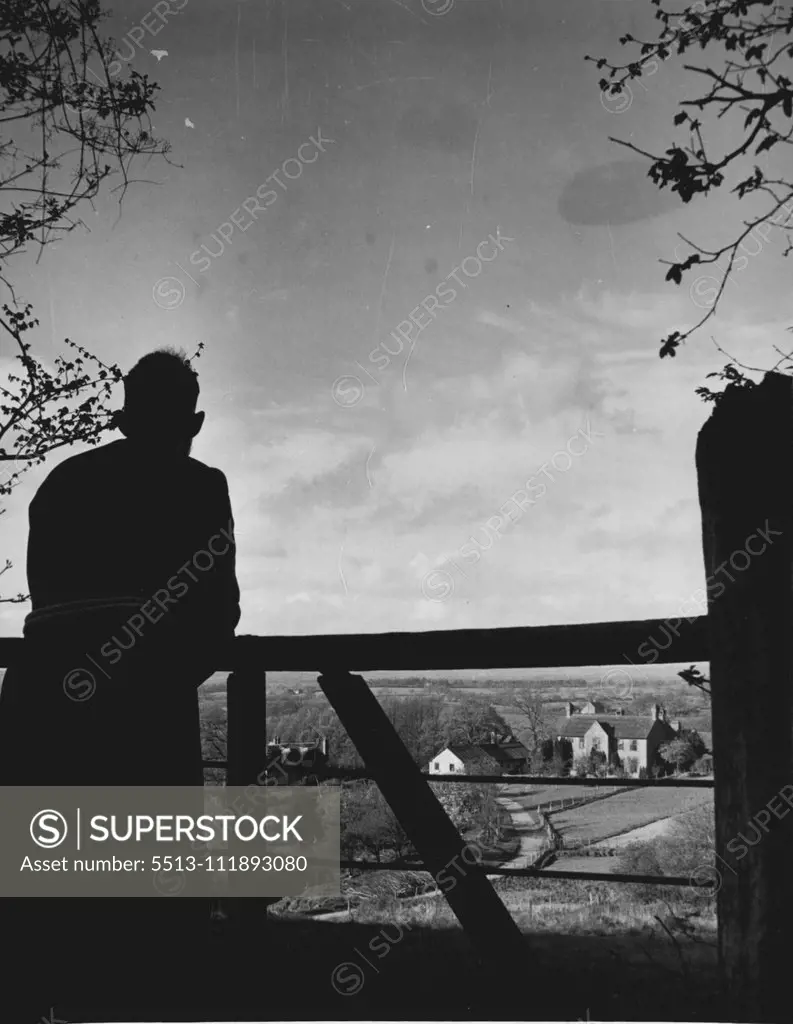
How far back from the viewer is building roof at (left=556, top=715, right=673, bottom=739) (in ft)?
10.1

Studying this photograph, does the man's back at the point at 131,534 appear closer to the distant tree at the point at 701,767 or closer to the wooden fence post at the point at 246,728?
the wooden fence post at the point at 246,728

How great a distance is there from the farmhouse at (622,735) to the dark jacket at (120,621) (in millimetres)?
Result: 1323

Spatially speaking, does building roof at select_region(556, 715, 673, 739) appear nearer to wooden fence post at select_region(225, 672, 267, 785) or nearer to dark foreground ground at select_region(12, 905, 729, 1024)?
dark foreground ground at select_region(12, 905, 729, 1024)

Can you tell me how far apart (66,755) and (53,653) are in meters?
0.28

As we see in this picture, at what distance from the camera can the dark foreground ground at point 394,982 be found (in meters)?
2.55

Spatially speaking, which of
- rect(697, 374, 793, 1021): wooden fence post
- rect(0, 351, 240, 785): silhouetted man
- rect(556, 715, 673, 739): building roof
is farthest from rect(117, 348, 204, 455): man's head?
rect(556, 715, 673, 739): building roof

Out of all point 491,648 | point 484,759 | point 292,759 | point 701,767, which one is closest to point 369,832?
point 292,759

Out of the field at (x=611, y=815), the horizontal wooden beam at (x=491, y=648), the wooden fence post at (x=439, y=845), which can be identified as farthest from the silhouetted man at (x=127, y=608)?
the field at (x=611, y=815)

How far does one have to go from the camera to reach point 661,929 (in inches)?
121

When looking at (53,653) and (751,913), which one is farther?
(53,653)

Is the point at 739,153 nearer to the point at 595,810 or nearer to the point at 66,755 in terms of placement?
the point at 595,810

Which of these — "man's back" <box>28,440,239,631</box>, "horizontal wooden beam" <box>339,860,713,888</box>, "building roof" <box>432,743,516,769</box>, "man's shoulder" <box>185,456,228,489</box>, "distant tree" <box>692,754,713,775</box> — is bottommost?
"horizontal wooden beam" <box>339,860,713,888</box>

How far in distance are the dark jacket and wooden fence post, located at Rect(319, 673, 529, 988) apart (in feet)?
1.70

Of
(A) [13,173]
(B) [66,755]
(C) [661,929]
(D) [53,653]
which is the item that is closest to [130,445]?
(D) [53,653]
